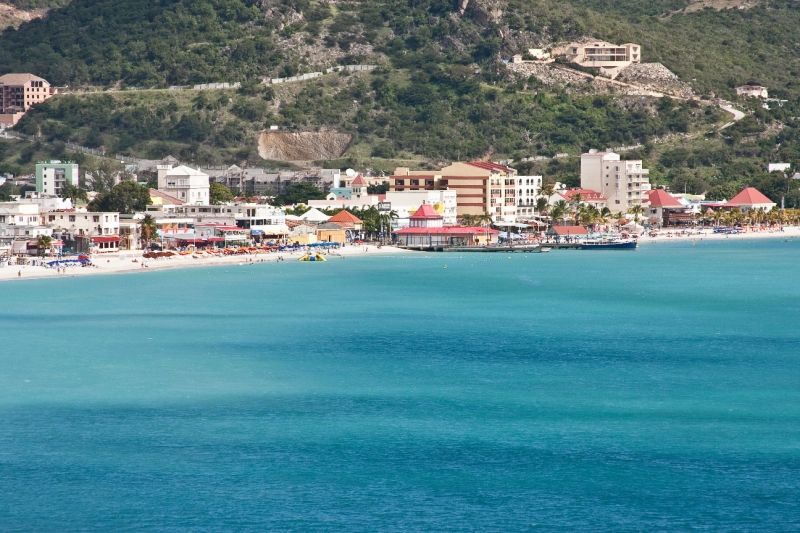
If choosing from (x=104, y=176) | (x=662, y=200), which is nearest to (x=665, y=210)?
(x=662, y=200)

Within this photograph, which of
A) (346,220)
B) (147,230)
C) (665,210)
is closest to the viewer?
(147,230)

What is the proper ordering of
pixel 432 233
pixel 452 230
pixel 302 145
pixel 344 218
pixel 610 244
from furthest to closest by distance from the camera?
1. pixel 302 145
2. pixel 610 244
3. pixel 452 230
4. pixel 432 233
5. pixel 344 218

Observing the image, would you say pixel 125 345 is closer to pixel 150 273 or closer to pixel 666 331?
pixel 666 331

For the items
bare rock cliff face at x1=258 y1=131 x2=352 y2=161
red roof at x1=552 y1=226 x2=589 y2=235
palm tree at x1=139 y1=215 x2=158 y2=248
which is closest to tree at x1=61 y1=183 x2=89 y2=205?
palm tree at x1=139 y1=215 x2=158 y2=248

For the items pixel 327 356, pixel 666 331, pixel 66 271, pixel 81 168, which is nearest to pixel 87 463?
pixel 327 356

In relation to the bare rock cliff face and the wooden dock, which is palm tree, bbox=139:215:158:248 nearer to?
the wooden dock

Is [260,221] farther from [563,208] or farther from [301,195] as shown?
[563,208]
